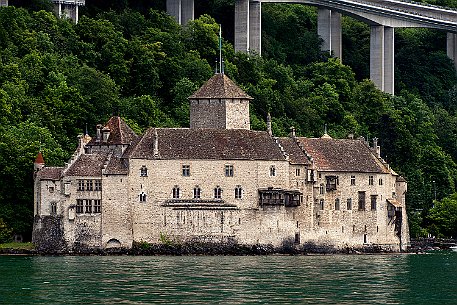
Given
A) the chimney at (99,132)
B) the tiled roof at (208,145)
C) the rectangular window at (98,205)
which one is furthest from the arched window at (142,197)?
the chimney at (99,132)

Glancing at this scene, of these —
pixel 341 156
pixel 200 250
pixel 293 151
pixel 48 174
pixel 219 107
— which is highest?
pixel 219 107

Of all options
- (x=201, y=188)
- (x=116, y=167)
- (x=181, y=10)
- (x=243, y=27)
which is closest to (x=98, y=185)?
(x=116, y=167)

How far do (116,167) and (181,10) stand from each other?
4947 cm

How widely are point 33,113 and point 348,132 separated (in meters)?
30.6

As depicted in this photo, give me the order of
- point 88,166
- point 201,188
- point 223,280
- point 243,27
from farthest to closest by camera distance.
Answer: point 243,27
point 201,188
point 88,166
point 223,280

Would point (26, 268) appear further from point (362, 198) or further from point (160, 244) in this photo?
point (362, 198)

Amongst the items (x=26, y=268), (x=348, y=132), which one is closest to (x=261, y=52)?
(x=348, y=132)

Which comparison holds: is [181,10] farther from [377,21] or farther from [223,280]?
[223,280]

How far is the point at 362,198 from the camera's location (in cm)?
14725

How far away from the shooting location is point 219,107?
145m

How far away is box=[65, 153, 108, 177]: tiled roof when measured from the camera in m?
139

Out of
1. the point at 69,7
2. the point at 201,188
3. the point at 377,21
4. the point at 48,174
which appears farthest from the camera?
the point at 377,21

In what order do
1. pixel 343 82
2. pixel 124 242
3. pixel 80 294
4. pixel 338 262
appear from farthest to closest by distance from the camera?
Result: pixel 343 82 → pixel 124 242 → pixel 338 262 → pixel 80 294

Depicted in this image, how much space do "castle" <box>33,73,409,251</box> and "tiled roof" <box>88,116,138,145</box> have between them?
66 millimetres
